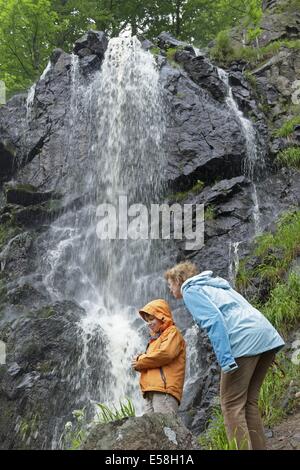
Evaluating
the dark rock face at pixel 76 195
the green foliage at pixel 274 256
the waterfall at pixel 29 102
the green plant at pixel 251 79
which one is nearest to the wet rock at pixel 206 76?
the dark rock face at pixel 76 195

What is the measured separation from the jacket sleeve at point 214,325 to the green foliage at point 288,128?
11.3 metres

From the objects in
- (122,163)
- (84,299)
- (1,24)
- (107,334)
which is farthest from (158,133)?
(1,24)

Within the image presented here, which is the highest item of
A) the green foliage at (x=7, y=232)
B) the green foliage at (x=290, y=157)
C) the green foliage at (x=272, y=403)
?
the green foliage at (x=290, y=157)

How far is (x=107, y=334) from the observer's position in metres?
9.89

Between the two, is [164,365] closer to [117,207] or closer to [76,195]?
[117,207]

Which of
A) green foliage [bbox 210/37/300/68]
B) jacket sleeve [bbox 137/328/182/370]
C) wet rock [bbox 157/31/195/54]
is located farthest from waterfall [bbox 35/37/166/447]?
jacket sleeve [bbox 137/328/182/370]

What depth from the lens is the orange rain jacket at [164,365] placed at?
4.38m

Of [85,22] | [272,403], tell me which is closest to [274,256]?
[272,403]

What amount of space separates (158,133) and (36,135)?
11.8ft

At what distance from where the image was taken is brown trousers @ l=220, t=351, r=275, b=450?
3.78 meters

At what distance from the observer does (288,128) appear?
1417 centimetres

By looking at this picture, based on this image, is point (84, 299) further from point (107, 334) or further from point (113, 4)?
point (113, 4)

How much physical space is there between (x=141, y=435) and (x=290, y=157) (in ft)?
36.3

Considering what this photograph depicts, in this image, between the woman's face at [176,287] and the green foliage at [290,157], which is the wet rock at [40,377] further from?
the green foliage at [290,157]
